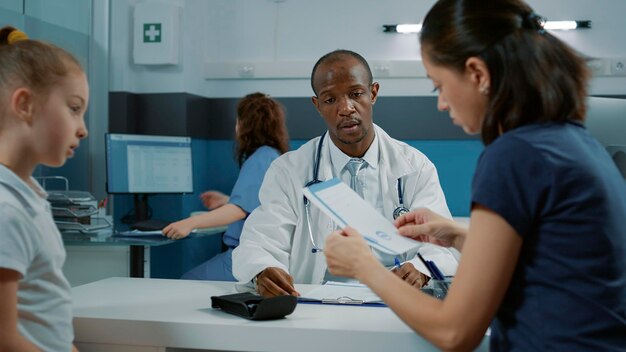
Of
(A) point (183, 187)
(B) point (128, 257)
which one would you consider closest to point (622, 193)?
(B) point (128, 257)

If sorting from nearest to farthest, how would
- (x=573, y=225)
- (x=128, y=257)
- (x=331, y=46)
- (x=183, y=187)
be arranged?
(x=573, y=225), (x=128, y=257), (x=183, y=187), (x=331, y=46)

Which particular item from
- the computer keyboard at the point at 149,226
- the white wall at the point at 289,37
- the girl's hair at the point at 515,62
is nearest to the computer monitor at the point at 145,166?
the computer keyboard at the point at 149,226

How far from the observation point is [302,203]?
2.10 m

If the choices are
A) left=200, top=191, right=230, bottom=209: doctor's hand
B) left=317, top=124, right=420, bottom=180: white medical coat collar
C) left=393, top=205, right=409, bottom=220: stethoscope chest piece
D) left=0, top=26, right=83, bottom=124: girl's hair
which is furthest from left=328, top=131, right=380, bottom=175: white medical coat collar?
left=200, top=191, right=230, bottom=209: doctor's hand

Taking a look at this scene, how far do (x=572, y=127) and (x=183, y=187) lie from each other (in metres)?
2.99

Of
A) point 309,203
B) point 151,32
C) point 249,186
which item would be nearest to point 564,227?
point 309,203

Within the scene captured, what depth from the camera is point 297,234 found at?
6.91 feet

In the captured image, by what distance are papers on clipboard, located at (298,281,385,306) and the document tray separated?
164 mm

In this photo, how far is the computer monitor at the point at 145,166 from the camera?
350 centimetres

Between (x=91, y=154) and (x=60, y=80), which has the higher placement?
(x=60, y=80)

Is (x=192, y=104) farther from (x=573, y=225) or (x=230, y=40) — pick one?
(x=573, y=225)

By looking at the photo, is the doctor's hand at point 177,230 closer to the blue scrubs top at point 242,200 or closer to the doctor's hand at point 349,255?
the blue scrubs top at point 242,200

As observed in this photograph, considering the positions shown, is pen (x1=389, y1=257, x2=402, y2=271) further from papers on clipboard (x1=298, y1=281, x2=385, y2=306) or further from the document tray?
the document tray

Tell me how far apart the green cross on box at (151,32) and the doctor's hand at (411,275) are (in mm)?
2535
